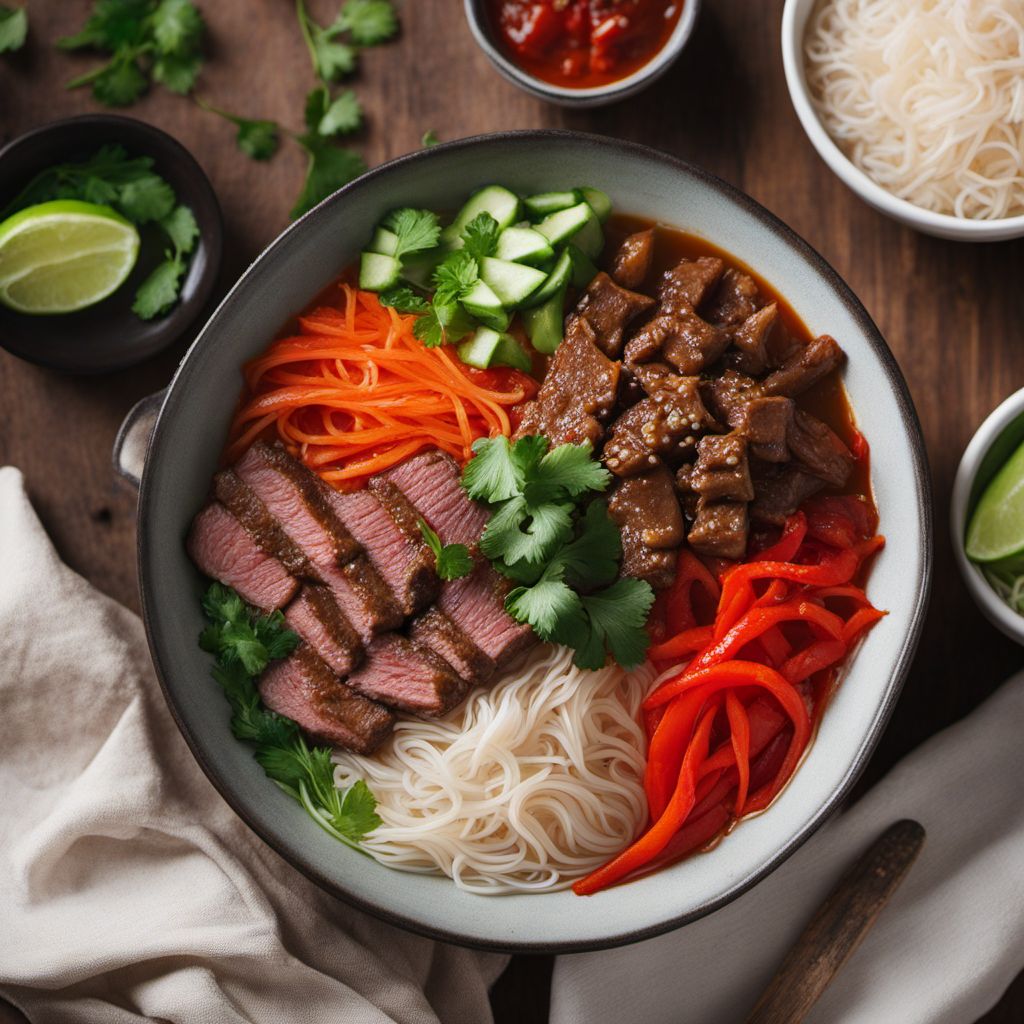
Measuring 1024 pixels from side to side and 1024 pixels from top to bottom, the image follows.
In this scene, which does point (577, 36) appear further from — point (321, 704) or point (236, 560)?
point (321, 704)

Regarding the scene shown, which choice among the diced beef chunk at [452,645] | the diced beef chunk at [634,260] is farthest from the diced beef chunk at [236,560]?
the diced beef chunk at [634,260]

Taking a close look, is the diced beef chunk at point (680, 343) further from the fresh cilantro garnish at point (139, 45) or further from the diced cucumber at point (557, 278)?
the fresh cilantro garnish at point (139, 45)

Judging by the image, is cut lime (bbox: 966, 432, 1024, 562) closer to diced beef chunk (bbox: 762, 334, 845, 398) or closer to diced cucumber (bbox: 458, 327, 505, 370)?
diced beef chunk (bbox: 762, 334, 845, 398)

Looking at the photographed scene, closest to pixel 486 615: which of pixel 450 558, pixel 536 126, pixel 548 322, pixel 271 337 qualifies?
pixel 450 558

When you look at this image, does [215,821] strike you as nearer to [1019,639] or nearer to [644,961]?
[644,961]

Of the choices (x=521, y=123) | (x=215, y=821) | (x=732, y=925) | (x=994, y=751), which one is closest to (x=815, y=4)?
(x=521, y=123)
